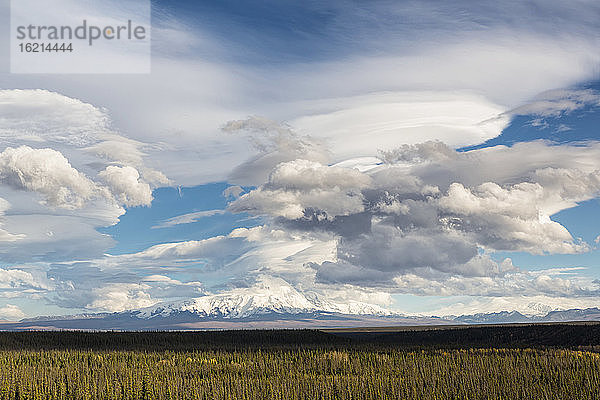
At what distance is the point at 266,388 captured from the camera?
32250 millimetres

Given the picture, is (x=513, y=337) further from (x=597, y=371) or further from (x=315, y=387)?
(x=315, y=387)

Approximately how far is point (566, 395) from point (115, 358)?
113 ft

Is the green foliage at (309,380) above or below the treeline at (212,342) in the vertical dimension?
above

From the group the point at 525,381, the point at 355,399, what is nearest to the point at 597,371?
the point at 525,381

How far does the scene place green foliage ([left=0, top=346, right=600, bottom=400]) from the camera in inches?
1194

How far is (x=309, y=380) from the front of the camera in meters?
35.3

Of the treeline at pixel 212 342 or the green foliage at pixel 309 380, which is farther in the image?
the treeline at pixel 212 342

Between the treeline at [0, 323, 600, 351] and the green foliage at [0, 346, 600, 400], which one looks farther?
the treeline at [0, 323, 600, 351]

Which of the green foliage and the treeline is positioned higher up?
the green foliage

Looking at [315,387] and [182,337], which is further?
[182,337]

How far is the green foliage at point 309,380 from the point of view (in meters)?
30.3

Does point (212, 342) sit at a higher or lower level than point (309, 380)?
lower

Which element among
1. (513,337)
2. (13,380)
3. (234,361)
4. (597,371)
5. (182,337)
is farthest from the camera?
(513,337)

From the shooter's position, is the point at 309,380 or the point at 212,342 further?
the point at 212,342
